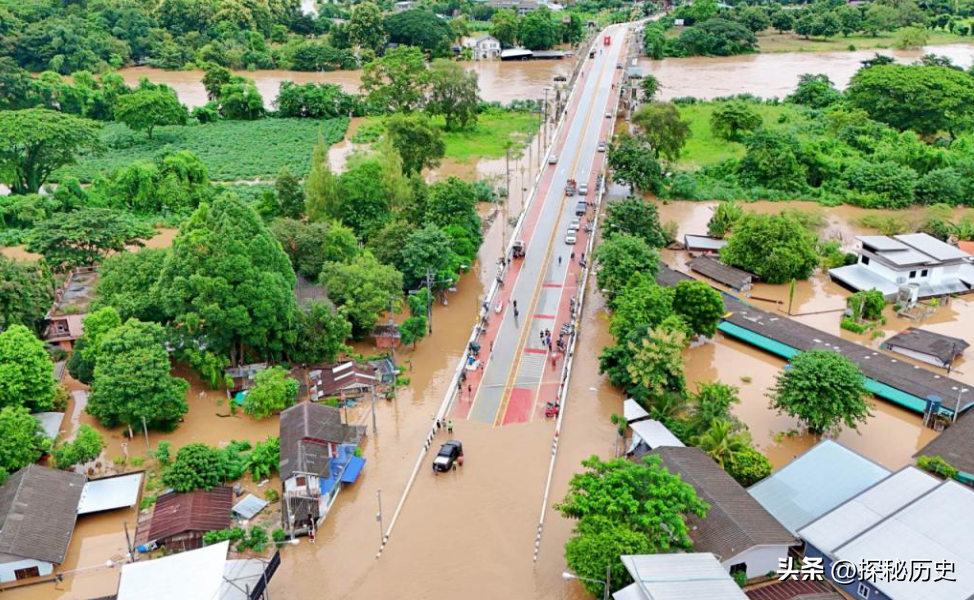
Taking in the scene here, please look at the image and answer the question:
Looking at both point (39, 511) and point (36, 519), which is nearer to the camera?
point (36, 519)

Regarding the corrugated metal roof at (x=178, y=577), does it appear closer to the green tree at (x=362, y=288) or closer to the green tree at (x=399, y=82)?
the green tree at (x=362, y=288)

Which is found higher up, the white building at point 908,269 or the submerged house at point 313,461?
the white building at point 908,269

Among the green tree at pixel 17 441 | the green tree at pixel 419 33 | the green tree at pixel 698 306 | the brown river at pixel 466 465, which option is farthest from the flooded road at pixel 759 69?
the green tree at pixel 17 441

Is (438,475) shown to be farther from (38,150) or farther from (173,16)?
(173,16)

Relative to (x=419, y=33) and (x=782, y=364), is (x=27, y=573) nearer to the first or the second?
(x=782, y=364)

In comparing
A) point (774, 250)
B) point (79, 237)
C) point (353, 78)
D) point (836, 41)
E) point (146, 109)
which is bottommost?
point (774, 250)

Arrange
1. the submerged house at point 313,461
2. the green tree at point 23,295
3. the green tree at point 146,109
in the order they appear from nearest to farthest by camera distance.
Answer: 1. the submerged house at point 313,461
2. the green tree at point 23,295
3. the green tree at point 146,109

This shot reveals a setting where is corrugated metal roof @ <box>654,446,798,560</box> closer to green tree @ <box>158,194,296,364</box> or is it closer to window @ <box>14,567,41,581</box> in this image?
green tree @ <box>158,194,296,364</box>

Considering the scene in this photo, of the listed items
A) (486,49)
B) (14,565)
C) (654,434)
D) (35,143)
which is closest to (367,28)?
(486,49)
